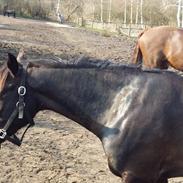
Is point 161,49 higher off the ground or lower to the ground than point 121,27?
higher

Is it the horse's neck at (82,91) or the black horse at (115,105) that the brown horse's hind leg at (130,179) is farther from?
the horse's neck at (82,91)

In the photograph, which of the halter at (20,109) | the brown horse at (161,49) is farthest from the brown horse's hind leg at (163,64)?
the halter at (20,109)

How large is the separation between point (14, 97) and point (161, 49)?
270 inches

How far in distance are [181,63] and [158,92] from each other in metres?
6.32

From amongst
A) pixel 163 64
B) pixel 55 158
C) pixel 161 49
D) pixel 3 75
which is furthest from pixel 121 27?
pixel 3 75

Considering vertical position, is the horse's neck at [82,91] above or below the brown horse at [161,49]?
above

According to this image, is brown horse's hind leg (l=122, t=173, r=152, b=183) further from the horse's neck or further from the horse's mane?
the horse's mane

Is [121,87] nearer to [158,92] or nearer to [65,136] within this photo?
[158,92]

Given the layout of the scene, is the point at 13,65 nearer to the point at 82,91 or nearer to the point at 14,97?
the point at 14,97

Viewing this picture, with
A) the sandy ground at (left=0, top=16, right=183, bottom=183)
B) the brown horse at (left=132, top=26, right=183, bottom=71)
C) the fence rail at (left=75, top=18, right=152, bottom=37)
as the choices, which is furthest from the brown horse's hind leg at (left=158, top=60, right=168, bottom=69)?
the fence rail at (left=75, top=18, right=152, bottom=37)

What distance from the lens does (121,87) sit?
3.07 m

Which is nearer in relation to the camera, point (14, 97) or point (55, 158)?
point (14, 97)

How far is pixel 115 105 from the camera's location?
9.96 feet

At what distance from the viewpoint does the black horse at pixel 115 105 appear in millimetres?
2932
